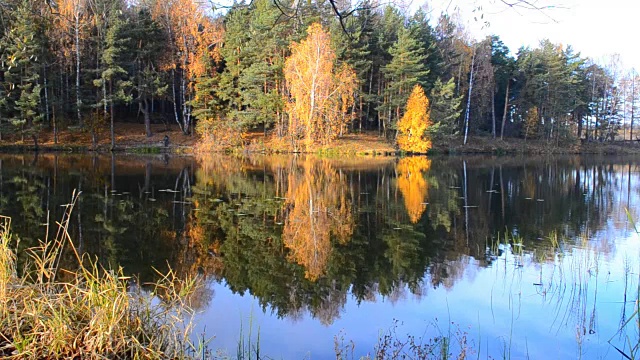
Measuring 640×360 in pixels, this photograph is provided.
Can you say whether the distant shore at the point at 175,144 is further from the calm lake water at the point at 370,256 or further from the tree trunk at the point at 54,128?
the calm lake water at the point at 370,256

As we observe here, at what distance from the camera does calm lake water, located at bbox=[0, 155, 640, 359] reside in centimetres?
564

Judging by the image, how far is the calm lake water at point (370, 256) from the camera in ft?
18.5

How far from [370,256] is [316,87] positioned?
26664 mm

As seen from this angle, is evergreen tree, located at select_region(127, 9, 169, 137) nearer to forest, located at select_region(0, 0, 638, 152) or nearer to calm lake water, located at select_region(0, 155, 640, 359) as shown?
forest, located at select_region(0, 0, 638, 152)

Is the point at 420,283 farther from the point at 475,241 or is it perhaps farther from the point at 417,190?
the point at 417,190

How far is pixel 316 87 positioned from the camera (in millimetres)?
34062

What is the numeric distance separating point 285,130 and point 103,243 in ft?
98.4

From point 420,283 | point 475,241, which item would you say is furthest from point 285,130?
point 420,283

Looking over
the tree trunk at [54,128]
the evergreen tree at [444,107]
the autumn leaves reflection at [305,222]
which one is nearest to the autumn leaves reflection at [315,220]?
the autumn leaves reflection at [305,222]

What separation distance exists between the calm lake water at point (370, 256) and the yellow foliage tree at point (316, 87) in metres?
17.0

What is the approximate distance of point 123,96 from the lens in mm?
35219

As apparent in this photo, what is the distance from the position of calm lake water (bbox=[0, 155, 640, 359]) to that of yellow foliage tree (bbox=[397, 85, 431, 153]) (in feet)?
66.0

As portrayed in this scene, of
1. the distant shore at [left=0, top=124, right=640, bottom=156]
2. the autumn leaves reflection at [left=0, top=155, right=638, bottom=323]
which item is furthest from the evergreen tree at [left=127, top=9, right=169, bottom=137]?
the autumn leaves reflection at [left=0, top=155, right=638, bottom=323]

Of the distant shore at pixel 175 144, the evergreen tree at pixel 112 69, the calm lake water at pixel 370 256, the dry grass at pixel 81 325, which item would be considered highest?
the evergreen tree at pixel 112 69
